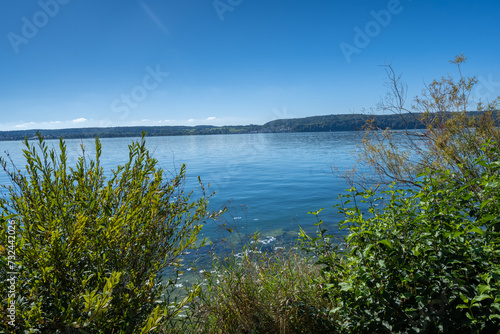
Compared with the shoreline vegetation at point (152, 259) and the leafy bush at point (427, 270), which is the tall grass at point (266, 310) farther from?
the leafy bush at point (427, 270)

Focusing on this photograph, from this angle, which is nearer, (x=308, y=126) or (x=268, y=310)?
(x=268, y=310)

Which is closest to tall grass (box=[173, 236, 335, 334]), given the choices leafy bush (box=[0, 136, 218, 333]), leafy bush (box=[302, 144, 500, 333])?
leafy bush (box=[302, 144, 500, 333])

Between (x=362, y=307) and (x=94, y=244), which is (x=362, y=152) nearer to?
(x=362, y=307)

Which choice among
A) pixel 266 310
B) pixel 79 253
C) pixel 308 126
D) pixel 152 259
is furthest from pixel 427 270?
pixel 308 126

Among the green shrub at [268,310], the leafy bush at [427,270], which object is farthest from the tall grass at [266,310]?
the leafy bush at [427,270]

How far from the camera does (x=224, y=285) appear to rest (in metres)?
4.78

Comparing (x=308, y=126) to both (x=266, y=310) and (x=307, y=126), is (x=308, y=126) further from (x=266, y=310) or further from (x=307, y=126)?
(x=266, y=310)

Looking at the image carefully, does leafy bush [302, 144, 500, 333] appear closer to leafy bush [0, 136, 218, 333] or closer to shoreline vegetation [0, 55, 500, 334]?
shoreline vegetation [0, 55, 500, 334]

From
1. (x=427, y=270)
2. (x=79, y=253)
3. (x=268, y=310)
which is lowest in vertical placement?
(x=268, y=310)

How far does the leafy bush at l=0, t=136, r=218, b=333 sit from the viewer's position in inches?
83.4

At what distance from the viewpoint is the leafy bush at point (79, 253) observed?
2117 mm

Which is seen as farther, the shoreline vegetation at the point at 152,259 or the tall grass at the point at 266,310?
the tall grass at the point at 266,310

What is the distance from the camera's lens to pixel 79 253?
2.41 metres

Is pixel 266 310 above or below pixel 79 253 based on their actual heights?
below
